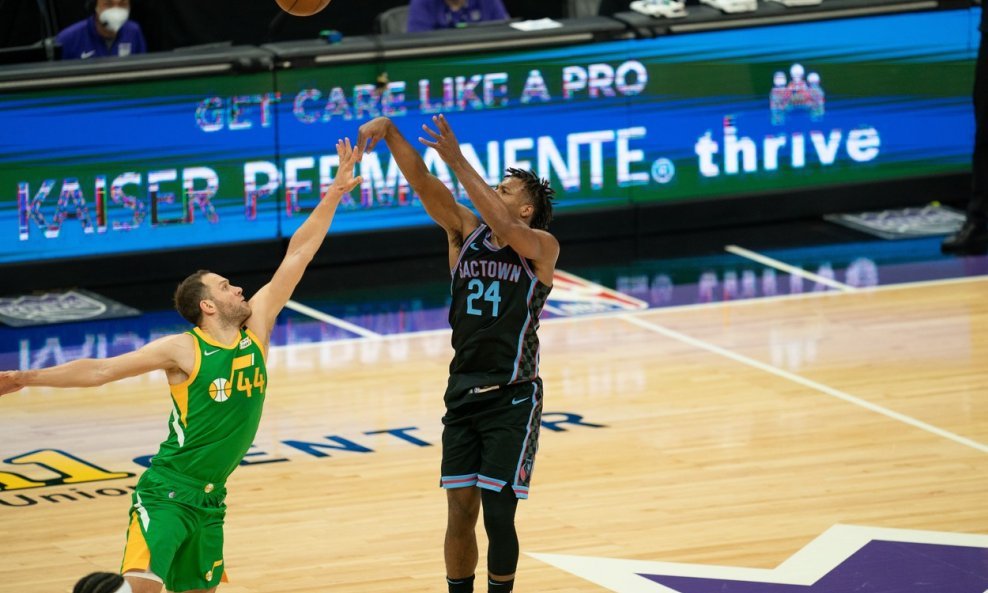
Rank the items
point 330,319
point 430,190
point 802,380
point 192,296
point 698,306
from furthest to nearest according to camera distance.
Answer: point 698,306 → point 330,319 → point 802,380 → point 430,190 → point 192,296

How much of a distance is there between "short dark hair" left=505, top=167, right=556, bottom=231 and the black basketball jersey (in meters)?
0.21

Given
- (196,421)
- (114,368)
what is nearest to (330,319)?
(196,421)

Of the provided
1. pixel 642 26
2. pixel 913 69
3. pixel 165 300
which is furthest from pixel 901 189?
pixel 165 300

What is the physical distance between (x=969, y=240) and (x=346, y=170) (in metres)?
8.07

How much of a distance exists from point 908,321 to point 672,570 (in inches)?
187

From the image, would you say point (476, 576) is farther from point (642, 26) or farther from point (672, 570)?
point (642, 26)

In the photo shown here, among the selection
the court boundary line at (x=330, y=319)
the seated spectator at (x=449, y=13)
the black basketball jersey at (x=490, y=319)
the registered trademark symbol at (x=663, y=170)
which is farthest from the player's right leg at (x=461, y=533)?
the seated spectator at (x=449, y=13)

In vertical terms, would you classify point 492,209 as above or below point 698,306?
above

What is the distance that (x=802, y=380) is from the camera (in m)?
11.2

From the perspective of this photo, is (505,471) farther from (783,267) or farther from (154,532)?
(783,267)

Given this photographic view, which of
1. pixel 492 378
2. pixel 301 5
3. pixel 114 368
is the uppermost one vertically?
pixel 301 5

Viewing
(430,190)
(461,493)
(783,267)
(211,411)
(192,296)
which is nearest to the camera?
(211,411)

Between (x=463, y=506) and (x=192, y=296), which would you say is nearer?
(x=192, y=296)

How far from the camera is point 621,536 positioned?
8.72 metres
